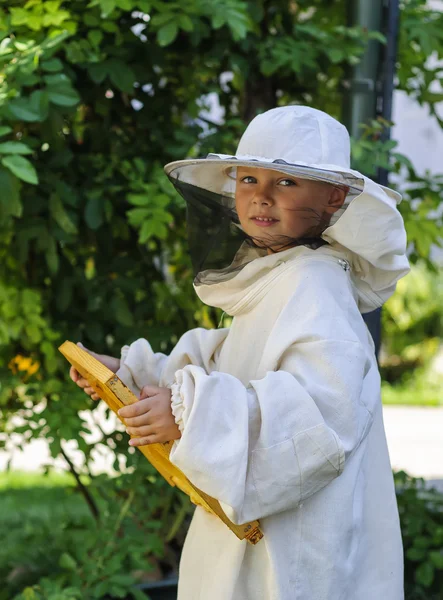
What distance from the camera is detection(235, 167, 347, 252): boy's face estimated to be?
6.20ft

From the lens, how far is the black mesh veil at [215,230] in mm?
2080

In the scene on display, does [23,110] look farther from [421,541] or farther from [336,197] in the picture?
[421,541]

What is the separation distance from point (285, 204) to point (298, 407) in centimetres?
45

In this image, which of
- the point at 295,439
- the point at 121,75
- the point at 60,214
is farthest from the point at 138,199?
the point at 295,439

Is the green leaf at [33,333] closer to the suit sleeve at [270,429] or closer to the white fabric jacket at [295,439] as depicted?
the white fabric jacket at [295,439]

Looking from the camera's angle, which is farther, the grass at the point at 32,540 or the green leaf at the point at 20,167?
the grass at the point at 32,540

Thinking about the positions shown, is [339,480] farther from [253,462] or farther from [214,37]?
[214,37]

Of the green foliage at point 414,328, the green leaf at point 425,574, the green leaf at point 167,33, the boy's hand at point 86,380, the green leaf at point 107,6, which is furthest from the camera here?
the green foliage at point 414,328

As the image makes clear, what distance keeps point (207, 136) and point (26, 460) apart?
11.8ft

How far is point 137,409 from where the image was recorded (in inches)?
66.8

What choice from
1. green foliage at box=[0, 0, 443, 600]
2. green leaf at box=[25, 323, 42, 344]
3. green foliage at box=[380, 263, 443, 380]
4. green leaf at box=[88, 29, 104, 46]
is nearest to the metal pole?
green foliage at box=[0, 0, 443, 600]

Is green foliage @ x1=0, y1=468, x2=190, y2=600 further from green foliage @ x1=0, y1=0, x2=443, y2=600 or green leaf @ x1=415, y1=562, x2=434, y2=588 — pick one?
green leaf @ x1=415, y1=562, x2=434, y2=588

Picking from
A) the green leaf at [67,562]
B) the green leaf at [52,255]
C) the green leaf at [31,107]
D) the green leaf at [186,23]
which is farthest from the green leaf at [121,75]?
the green leaf at [67,562]

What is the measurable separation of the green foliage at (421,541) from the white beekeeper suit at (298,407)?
1407 mm
